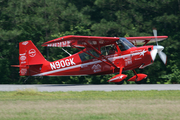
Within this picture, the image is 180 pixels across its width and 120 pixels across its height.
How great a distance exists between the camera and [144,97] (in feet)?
36.2

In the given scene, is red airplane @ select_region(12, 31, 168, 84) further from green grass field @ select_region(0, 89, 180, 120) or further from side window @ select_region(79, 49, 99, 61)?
green grass field @ select_region(0, 89, 180, 120)

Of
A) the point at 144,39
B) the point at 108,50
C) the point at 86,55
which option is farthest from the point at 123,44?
the point at 144,39

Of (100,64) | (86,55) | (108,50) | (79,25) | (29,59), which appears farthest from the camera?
(79,25)

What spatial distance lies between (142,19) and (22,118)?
20.9 metres

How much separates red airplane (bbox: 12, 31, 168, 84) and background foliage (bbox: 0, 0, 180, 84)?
482 centimetres

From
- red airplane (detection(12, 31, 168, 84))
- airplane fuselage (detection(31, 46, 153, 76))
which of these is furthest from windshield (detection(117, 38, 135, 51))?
airplane fuselage (detection(31, 46, 153, 76))

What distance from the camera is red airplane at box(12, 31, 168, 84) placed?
659 inches

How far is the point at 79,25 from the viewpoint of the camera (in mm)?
25938

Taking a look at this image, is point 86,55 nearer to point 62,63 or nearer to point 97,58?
point 97,58

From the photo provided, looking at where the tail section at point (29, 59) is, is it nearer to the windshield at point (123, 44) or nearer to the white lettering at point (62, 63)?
the white lettering at point (62, 63)

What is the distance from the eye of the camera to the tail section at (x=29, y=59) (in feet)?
→ 63.8

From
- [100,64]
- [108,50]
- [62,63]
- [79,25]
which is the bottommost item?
[100,64]

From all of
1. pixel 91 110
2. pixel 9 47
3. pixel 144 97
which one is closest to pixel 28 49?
pixel 9 47

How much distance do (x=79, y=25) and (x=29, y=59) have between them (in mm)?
7904
